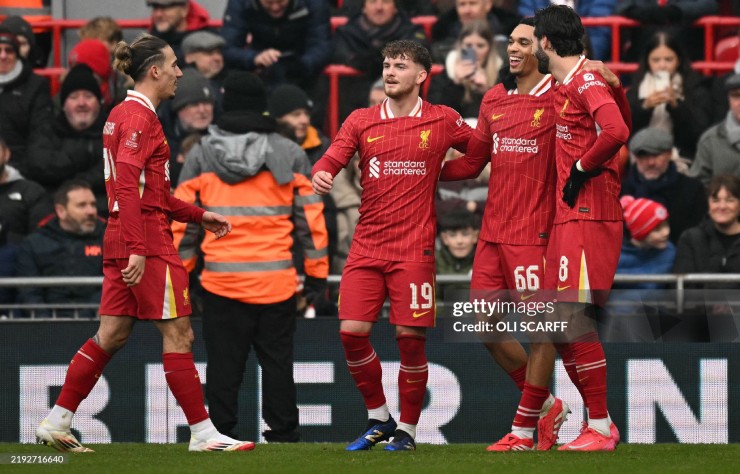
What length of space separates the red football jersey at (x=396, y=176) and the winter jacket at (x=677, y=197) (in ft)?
11.3

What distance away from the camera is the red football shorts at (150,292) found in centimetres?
785

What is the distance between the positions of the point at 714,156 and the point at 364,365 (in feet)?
15.1

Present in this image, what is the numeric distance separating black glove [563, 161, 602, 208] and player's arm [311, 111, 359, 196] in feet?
4.05

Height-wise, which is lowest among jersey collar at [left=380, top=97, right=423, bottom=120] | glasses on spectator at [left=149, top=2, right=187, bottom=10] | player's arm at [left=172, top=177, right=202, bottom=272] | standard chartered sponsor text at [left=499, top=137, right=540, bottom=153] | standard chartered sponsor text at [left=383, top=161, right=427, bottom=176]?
player's arm at [left=172, top=177, right=202, bottom=272]

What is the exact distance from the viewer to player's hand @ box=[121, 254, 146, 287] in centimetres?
767

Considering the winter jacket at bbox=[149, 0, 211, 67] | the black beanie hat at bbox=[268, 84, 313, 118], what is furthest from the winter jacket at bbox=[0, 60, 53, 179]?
the black beanie hat at bbox=[268, 84, 313, 118]

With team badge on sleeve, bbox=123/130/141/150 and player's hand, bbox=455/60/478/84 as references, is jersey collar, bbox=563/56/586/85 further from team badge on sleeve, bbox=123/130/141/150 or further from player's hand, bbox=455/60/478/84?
player's hand, bbox=455/60/478/84

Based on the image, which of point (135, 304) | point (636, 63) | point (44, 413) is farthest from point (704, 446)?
point (636, 63)

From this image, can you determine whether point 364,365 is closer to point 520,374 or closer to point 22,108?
point 520,374

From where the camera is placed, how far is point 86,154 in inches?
468

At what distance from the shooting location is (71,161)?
1187 cm

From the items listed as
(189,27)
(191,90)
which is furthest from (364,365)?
(189,27)

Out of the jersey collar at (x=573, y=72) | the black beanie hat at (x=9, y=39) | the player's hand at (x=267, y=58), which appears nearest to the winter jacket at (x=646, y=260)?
the jersey collar at (x=573, y=72)

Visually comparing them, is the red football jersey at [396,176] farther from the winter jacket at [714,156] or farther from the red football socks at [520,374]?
the winter jacket at [714,156]
